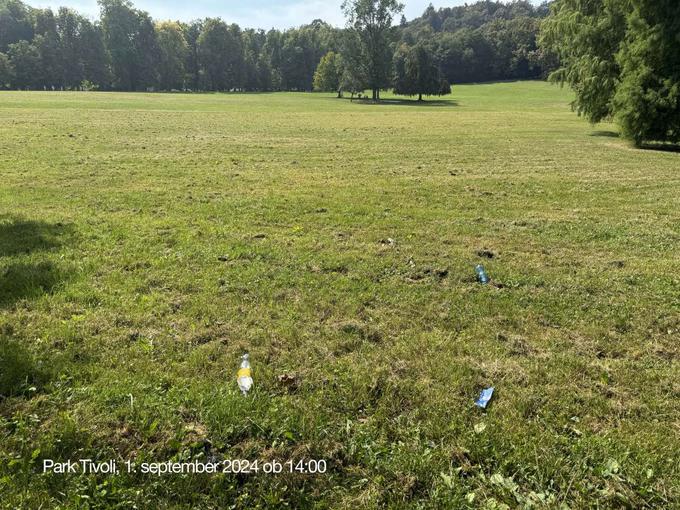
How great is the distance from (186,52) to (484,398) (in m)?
110

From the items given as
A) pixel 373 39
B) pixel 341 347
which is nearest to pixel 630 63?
pixel 341 347

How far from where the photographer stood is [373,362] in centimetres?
407

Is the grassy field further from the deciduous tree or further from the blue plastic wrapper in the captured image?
the deciduous tree

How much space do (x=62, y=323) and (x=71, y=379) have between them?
3.27 ft

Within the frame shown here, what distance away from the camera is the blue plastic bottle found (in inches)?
231

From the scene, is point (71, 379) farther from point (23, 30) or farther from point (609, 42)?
point (23, 30)

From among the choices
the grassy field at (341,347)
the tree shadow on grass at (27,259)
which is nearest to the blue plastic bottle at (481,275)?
the grassy field at (341,347)

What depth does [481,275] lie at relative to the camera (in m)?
5.95

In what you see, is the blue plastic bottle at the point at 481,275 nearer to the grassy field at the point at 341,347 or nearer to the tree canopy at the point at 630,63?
the grassy field at the point at 341,347

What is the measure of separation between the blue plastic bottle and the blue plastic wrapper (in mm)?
2289

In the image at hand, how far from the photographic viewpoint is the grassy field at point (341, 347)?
9.59 feet

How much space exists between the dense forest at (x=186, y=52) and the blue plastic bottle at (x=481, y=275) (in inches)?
2785

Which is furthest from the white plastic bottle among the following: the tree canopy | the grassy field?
the tree canopy

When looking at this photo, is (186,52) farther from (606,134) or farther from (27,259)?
(27,259)
